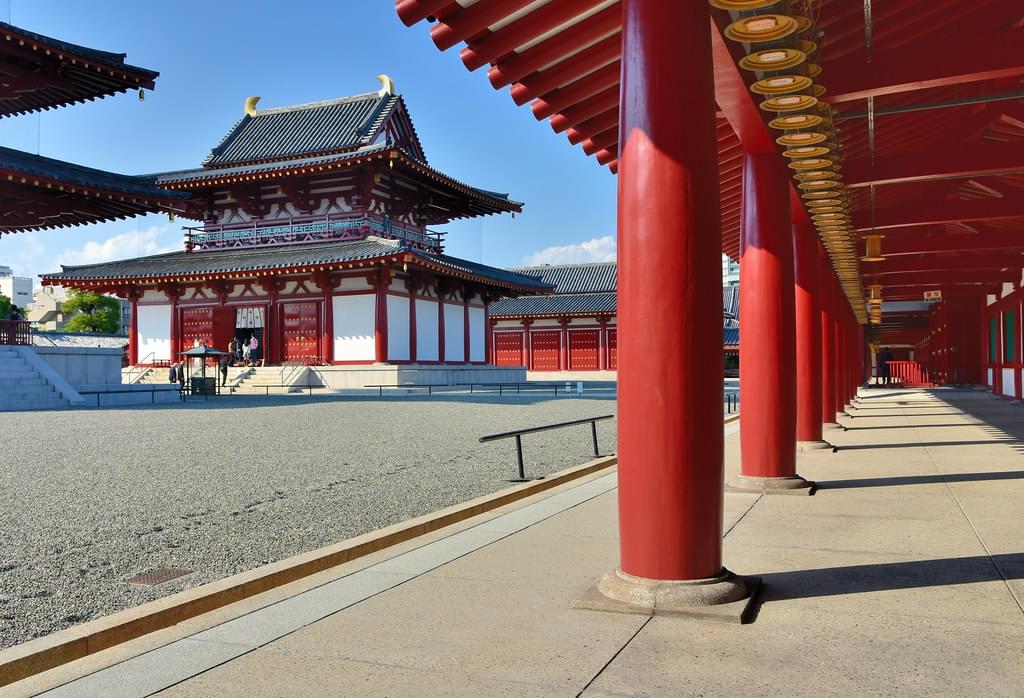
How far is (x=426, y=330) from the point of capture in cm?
3578

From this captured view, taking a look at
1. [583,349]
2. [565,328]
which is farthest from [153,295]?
[583,349]

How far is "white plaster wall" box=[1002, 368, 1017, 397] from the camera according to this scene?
81.4 feet

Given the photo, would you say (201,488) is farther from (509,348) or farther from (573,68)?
(509,348)

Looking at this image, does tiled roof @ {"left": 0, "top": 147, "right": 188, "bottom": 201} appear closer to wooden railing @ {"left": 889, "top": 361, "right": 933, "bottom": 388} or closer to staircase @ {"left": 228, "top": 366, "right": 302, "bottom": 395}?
staircase @ {"left": 228, "top": 366, "right": 302, "bottom": 395}

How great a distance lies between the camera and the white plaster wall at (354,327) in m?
32.9

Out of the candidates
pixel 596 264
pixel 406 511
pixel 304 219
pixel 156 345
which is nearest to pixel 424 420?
pixel 406 511

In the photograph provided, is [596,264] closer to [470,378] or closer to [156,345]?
[470,378]

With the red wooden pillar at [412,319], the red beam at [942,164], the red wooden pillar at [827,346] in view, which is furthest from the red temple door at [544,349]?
the red beam at [942,164]

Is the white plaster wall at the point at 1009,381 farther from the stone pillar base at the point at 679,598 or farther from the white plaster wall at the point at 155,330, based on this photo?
the white plaster wall at the point at 155,330

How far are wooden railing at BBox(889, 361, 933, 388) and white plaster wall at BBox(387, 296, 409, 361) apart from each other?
102ft

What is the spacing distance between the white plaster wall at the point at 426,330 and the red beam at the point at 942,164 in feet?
84.4

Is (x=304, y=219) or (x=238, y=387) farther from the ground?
(x=304, y=219)

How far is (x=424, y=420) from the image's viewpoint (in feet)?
61.0

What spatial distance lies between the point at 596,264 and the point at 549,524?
4985 centimetres
